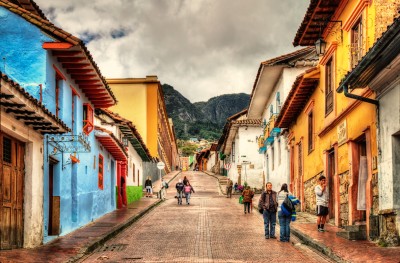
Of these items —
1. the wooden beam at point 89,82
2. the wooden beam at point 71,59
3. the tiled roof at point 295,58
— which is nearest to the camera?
the wooden beam at point 71,59

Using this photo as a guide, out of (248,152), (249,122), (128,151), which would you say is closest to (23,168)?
(128,151)

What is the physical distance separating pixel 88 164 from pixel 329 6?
9263 mm

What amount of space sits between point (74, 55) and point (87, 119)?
5.15 metres

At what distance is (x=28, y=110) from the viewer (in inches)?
437

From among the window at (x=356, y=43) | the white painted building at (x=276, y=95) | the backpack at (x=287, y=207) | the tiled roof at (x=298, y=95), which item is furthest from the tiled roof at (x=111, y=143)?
the window at (x=356, y=43)

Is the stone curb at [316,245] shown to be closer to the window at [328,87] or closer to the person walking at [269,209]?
the person walking at [269,209]

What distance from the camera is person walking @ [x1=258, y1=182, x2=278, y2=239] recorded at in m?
15.0

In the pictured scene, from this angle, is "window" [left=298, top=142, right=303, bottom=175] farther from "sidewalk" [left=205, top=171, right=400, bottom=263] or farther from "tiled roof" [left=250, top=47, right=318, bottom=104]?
"sidewalk" [left=205, top=171, right=400, bottom=263]

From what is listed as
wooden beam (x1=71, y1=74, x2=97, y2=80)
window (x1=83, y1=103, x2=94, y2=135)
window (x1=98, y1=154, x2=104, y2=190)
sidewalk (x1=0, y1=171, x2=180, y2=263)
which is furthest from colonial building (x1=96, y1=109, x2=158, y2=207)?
sidewalk (x1=0, y1=171, x2=180, y2=263)

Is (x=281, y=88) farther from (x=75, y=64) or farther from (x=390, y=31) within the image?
(x=390, y=31)

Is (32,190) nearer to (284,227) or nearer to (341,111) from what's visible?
(284,227)

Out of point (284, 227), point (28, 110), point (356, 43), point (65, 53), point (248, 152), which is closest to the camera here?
point (28, 110)

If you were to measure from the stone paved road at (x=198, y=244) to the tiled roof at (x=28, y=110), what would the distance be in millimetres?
2873

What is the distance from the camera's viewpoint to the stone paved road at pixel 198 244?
38.2ft
